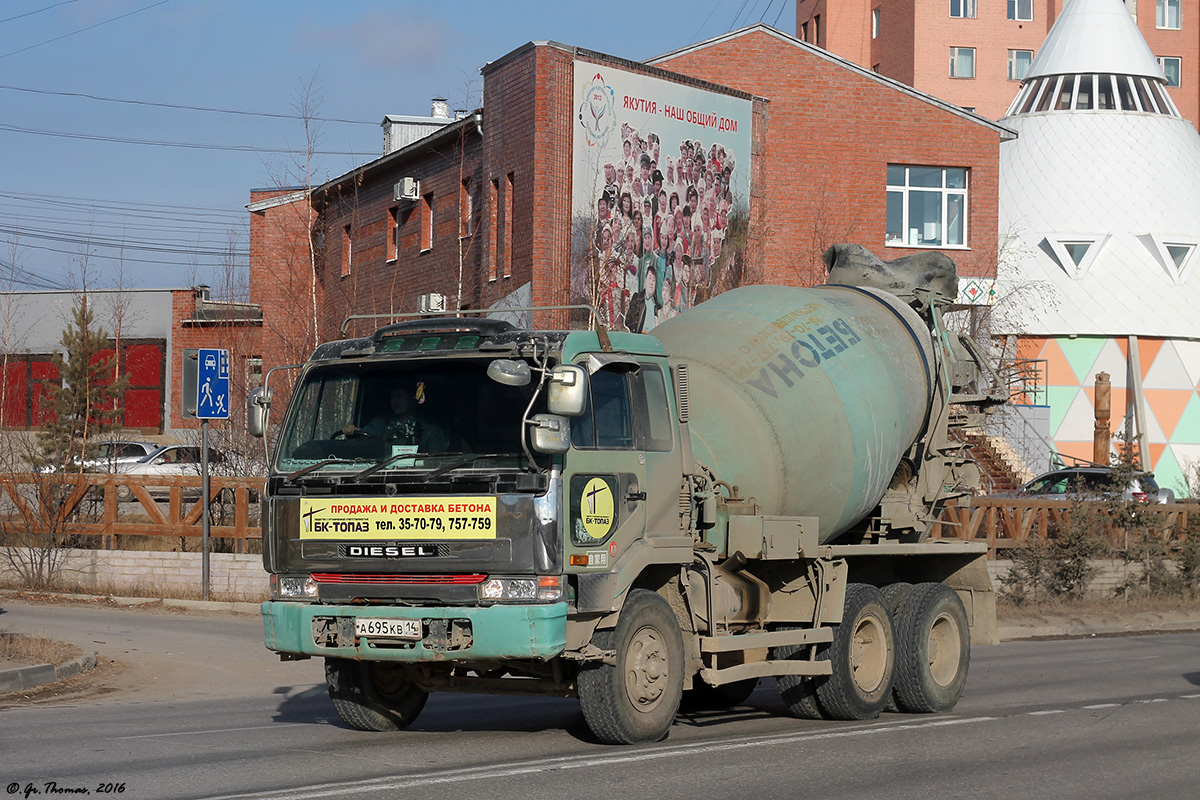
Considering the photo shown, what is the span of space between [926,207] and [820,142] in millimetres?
4014

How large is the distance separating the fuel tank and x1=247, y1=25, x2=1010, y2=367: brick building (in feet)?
44.0

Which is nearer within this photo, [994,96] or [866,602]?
[866,602]

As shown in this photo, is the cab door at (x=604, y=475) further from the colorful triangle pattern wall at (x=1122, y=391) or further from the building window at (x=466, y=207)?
the colorful triangle pattern wall at (x=1122, y=391)

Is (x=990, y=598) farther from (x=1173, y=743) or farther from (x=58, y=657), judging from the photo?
(x=58, y=657)

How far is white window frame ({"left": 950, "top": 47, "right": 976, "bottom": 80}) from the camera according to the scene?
7794 centimetres

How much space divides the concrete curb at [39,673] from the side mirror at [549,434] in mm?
6947

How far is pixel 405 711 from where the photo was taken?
35.3 feet

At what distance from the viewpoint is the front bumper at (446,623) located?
8797 mm

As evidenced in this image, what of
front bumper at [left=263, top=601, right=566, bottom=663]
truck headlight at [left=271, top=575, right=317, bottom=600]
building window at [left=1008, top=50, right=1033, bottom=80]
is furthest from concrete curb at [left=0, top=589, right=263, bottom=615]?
building window at [left=1008, top=50, right=1033, bottom=80]

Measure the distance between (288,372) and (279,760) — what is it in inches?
782

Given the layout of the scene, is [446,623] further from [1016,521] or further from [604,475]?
[1016,521]

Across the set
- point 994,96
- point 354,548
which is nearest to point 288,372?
point 354,548

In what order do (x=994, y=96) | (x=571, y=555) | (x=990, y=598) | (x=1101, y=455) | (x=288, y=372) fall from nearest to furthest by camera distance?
(x=571, y=555) < (x=990, y=598) < (x=288, y=372) < (x=1101, y=455) < (x=994, y=96)

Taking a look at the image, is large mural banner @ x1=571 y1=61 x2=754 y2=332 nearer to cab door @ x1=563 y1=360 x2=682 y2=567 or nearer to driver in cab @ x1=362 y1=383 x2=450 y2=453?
cab door @ x1=563 y1=360 x2=682 y2=567
